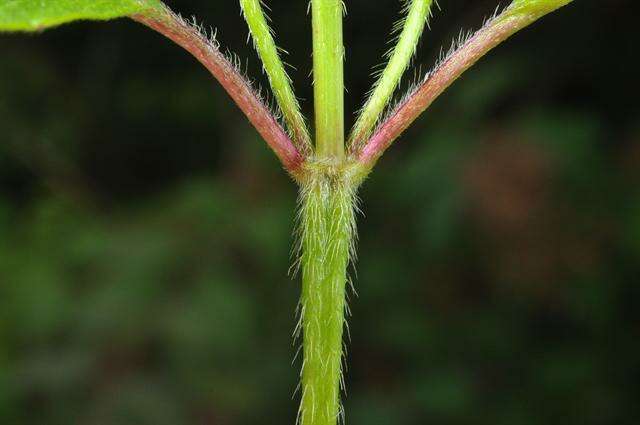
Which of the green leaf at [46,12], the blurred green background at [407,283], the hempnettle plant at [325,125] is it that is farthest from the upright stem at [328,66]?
the blurred green background at [407,283]

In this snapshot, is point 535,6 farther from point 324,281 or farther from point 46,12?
point 46,12

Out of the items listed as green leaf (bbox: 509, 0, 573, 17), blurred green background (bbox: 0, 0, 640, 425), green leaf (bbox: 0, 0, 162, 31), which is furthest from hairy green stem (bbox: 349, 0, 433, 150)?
blurred green background (bbox: 0, 0, 640, 425)

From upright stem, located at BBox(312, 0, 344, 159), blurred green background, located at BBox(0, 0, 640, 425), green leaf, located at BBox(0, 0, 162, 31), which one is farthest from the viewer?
blurred green background, located at BBox(0, 0, 640, 425)

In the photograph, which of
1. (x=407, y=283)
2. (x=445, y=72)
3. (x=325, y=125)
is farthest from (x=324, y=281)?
(x=407, y=283)

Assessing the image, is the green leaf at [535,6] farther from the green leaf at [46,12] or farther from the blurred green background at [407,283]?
the blurred green background at [407,283]

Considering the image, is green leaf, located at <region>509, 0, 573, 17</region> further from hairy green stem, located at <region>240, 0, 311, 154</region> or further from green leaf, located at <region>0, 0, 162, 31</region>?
green leaf, located at <region>0, 0, 162, 31</region>

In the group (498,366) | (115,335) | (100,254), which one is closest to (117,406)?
(115,335)
